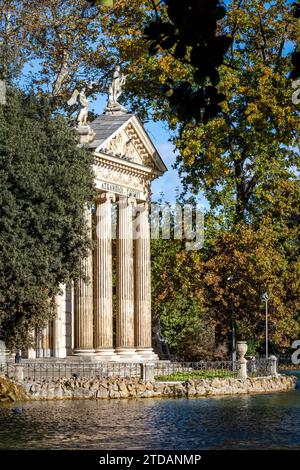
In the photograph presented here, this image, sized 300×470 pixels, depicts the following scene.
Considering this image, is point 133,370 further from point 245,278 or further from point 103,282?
point 245,278

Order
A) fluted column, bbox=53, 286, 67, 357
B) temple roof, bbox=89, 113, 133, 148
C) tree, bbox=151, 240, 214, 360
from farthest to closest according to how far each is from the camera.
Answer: tree, bbox=151, 240, 214, 360, fluted column, bbox=53, 286, 67, 357, temple roof, bbox=89, 113, 133, 148

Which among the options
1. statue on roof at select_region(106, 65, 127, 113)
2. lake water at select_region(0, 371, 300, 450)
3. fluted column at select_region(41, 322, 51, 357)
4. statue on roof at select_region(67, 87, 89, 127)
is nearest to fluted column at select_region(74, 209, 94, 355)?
fluted column at select_region(41, 322, 51, 357)

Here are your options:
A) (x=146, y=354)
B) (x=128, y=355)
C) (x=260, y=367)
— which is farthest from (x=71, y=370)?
(x=260, y=367)

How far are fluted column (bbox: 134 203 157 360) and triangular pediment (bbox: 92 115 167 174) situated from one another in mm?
2299

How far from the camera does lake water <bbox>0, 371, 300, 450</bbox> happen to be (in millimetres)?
Result: 19172

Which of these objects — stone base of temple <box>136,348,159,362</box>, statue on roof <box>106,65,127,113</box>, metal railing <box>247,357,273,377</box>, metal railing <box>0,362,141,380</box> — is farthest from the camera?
statue on roof <box>106,65,127,113</box>

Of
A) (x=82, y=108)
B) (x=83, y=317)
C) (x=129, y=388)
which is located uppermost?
(x=82, y=108)

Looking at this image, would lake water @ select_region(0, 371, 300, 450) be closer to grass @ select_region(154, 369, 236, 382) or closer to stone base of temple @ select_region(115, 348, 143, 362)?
grass @ select_region(154, 369, 236, 382)

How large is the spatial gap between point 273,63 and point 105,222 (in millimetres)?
12472

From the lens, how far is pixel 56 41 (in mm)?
52062

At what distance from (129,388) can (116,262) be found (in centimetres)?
1054

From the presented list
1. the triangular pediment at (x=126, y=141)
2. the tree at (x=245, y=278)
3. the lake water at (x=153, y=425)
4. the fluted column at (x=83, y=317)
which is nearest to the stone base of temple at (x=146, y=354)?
the fluted column at (x=83, y=317)

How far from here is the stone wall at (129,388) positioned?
34.2 m

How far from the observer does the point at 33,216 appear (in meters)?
32.0
